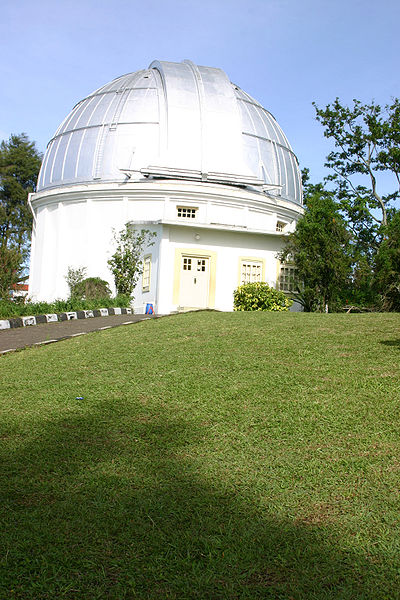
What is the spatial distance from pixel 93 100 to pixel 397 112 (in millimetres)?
14848

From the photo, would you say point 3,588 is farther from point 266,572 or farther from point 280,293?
point 280,293

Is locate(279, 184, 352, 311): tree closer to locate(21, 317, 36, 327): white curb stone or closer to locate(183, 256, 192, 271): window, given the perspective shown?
locate(183, 256, 192, 271): window

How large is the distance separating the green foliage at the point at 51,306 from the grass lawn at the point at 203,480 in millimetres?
8190

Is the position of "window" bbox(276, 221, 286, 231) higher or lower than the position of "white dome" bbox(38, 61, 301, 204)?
lower

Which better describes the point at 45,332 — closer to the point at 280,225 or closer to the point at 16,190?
the point at 280,225

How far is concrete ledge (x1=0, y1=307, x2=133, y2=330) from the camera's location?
13.0 meters

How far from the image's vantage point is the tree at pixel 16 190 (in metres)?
40.6

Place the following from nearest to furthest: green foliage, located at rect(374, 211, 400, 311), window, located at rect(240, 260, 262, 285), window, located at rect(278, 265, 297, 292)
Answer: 1. green foliage, located at rect(374, 211, 400, 311)
2. window, located at rect(240, 260, 262, 285)
3. window, located at rect(278, 265, 297, 292)

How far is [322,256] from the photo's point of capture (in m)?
18.0

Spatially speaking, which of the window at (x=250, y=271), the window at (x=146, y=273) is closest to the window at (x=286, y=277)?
the window at (x=250, y=271)

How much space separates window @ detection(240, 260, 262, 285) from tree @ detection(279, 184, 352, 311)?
2226 millimetres

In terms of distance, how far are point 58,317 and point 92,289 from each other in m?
6.05

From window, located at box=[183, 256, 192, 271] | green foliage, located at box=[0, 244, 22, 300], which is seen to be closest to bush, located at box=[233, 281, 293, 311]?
window, located at box=[183, 256, 192, 271]

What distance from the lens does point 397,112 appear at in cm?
2698
